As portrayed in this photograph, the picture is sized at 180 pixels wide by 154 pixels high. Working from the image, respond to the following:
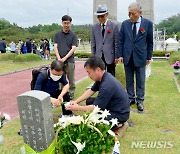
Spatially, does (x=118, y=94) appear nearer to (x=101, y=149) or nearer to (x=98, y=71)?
(x=98, y=71)

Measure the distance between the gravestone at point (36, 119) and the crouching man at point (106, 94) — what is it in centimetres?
53

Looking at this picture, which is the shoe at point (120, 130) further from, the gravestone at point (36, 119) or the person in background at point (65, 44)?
the person in background at point (65, 44)

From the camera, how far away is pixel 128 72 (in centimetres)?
504

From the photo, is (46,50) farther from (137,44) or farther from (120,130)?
(120,130)

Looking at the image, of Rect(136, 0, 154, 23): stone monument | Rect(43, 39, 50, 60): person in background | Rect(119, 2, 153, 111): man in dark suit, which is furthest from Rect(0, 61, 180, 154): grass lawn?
Rect(43, 39, 50, 60): person in background

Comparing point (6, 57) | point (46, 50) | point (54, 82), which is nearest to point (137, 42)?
point (54, 82)

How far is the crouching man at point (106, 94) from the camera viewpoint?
3477mm

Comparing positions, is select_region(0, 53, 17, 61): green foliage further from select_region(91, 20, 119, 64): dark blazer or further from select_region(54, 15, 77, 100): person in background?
select_region(91, 20, 119, 64): dark blazer

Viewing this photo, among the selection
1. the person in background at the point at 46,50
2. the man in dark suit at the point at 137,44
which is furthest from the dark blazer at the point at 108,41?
the person in background at the point at 46,50

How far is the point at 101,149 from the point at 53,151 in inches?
20.2

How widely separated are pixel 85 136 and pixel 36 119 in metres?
0.59

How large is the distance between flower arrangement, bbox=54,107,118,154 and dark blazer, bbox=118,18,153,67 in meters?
2.20

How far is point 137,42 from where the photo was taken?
481 cm

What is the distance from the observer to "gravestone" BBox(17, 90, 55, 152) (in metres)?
2.89
